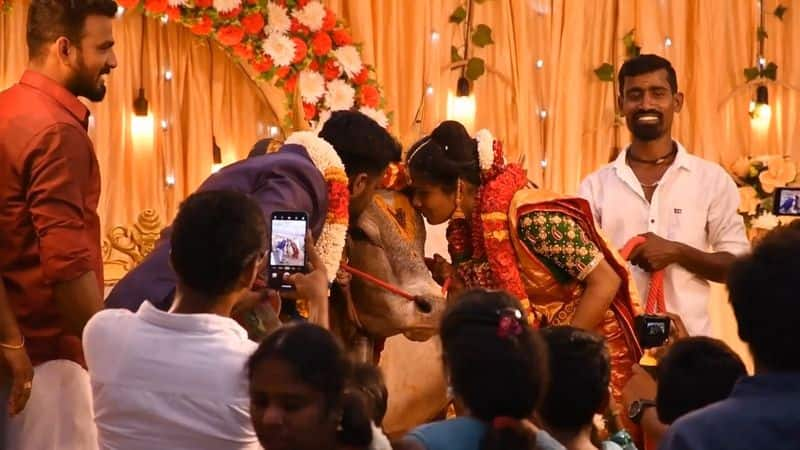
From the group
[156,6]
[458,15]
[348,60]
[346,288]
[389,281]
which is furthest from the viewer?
[458,15]

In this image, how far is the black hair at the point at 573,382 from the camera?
9.97 ft

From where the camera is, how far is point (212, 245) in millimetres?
Answer: 3086

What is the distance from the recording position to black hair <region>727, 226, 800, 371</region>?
241 cm

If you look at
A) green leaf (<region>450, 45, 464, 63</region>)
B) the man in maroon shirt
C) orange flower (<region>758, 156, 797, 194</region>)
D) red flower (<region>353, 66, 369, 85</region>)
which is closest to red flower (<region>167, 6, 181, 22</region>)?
red flower (<region>353, 66, 369, 85</region>)

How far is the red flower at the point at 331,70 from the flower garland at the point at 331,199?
224 centimetres

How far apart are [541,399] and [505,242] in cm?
191

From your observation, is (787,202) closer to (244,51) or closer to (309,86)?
(309,86)

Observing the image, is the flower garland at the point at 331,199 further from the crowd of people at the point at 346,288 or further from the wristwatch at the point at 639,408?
the wristwatch at the point at 639,408

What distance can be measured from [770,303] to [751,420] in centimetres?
19

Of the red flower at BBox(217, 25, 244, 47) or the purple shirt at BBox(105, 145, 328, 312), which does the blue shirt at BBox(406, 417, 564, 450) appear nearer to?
the purple shirt at BBox(105, 145, 328, 312)

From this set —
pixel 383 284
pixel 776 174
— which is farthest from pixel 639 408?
pixel 776 174

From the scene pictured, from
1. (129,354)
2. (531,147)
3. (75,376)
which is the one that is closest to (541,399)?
(129,354)

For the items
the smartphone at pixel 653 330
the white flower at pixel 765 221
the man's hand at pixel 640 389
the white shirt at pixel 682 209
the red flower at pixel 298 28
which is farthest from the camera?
the white flower at pixel 765 221

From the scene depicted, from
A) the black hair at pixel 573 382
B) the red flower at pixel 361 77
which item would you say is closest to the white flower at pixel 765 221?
the red flower at pixel 361 77
